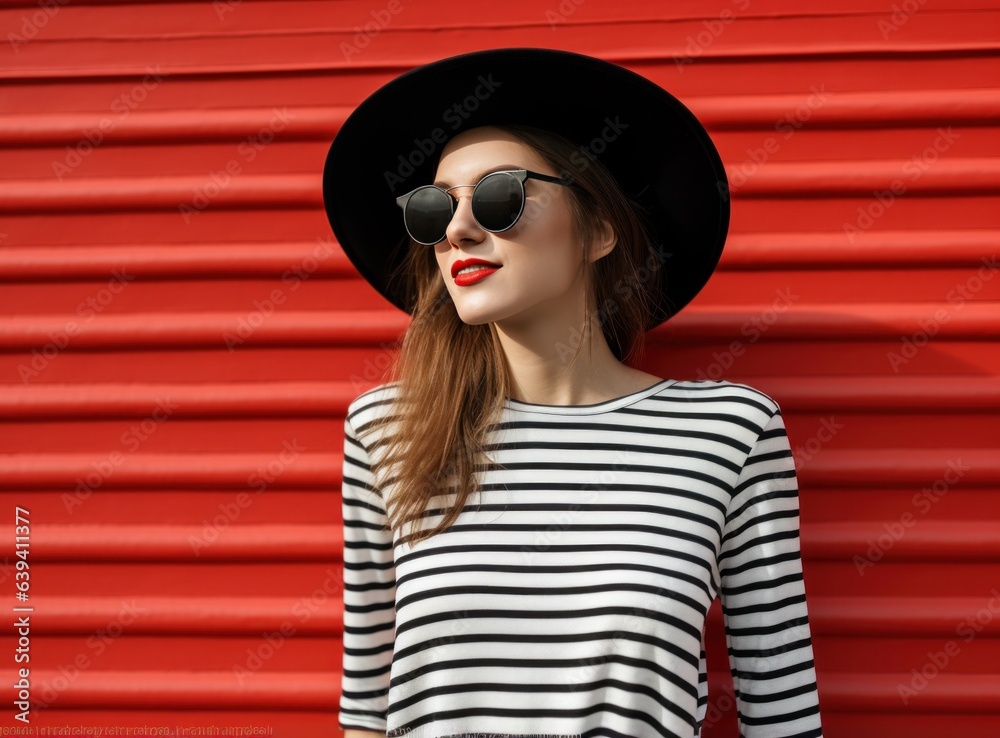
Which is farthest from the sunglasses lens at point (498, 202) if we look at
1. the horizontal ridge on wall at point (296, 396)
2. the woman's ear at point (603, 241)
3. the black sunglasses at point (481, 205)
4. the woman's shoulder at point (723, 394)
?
the horizontal ridge on wall at point (296, 396)

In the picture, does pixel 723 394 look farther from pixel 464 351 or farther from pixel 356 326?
pixel 356 326

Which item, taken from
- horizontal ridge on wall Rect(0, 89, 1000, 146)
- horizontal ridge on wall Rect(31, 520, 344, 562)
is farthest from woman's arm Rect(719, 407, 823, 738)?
horizontal ridge on wall Rect(31, 520, 344, 562)


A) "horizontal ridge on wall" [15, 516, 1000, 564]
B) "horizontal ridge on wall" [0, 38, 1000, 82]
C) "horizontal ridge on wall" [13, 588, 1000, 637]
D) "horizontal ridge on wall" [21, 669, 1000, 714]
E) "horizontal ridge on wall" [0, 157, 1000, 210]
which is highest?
"horizontal ridge on wall" [0, 38, 1000, 82]

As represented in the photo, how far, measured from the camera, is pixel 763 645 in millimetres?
1852

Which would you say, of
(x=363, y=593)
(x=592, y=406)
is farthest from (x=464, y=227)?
(x=363, y=593)

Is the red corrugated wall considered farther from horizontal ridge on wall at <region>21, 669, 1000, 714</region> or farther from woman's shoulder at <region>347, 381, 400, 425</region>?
woman's shoulder at <region>347, 381, 400, 425</region>

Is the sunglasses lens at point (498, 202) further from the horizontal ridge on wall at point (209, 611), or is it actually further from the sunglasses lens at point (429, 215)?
the horizontal ridge on wall at point (209, 611)

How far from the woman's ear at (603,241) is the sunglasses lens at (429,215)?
0.38m

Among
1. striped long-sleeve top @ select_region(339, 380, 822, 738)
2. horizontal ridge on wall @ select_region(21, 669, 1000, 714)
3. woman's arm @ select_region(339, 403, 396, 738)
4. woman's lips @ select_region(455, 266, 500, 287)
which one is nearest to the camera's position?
striped long-sleeve top @ select_region(339, 380, 822, 738)

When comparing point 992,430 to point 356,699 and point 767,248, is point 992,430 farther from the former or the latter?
point 356,699

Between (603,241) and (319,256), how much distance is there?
955 millimetres

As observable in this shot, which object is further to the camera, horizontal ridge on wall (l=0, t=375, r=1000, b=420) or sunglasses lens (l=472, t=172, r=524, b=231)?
horizontal ridge on wall (l=0, t=375, r=1000, b=420)

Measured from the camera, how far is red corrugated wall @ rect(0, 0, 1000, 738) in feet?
7.50

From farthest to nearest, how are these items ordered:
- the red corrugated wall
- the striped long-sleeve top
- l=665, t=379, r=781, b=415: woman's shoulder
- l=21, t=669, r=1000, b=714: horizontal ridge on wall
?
l=21, t=669, r=1000, b=714: horizontal ridge on wall → the red corrugated wall → l=665, t=379, r=781, b=415: woman's shoulder → the striped long-sleeve top
